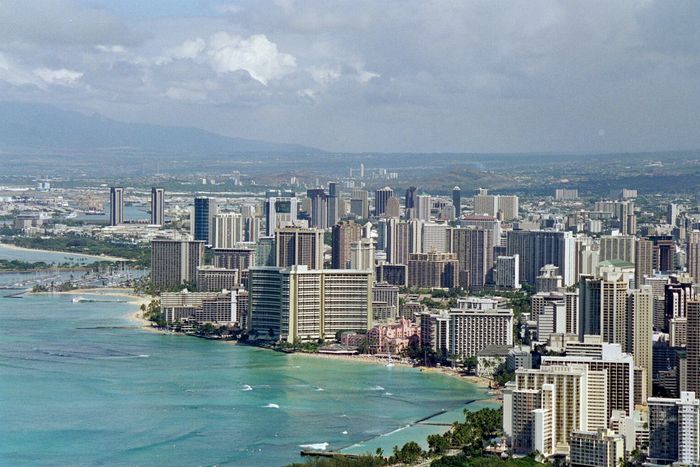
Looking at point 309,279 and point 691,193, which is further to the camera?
point 691,193

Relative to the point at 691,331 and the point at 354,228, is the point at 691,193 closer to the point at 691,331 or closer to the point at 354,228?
the point at 354,228

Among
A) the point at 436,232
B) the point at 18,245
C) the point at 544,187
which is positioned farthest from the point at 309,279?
the point at 544,187

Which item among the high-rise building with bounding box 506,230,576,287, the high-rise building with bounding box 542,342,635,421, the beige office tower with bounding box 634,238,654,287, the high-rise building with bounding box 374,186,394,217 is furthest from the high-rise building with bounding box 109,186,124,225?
the high-rise building with bounding box 542,342,635,421

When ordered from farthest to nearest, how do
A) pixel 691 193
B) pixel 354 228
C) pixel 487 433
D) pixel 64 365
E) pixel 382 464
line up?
pixel 691 193 < pixel 354 228 < pixel 64 365 < pixel 487 433 < pixel 382 464

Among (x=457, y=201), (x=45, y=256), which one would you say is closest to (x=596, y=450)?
(x=45, y=256)

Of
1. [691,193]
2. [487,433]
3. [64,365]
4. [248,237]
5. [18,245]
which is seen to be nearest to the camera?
[487,433]

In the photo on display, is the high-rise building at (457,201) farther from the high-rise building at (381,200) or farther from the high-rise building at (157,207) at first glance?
the high-rise building at (157,207)
